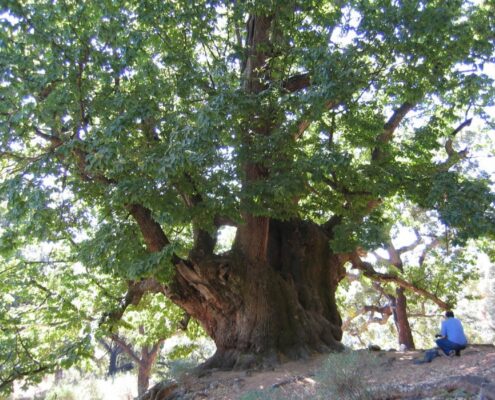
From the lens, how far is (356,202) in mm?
9562

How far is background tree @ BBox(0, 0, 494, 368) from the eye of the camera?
738cm

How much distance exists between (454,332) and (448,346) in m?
0.25

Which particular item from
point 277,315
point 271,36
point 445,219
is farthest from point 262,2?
point 277,315

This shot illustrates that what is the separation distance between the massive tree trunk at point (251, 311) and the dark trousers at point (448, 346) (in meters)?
2.46

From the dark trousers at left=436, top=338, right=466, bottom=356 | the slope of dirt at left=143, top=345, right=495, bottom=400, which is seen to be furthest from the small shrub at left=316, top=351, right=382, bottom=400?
the dark trousers at left=436, top=338, right=466, bottom=356

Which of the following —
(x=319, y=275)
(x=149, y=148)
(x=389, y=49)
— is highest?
(x=389, y=49)

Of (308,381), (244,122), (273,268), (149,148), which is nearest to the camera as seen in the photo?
(308,381)

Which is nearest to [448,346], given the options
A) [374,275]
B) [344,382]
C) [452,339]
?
[452,339]

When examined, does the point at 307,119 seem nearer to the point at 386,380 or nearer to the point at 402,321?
the point at 386,380

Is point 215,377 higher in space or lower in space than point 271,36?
lower

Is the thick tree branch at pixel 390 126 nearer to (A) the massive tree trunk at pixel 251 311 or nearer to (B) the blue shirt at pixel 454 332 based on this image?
(A) the massive tree trunk at pixel 251 311

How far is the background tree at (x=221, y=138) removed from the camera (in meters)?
7.38

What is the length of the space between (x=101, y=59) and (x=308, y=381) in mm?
6235

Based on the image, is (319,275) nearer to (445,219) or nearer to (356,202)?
(356,202)
